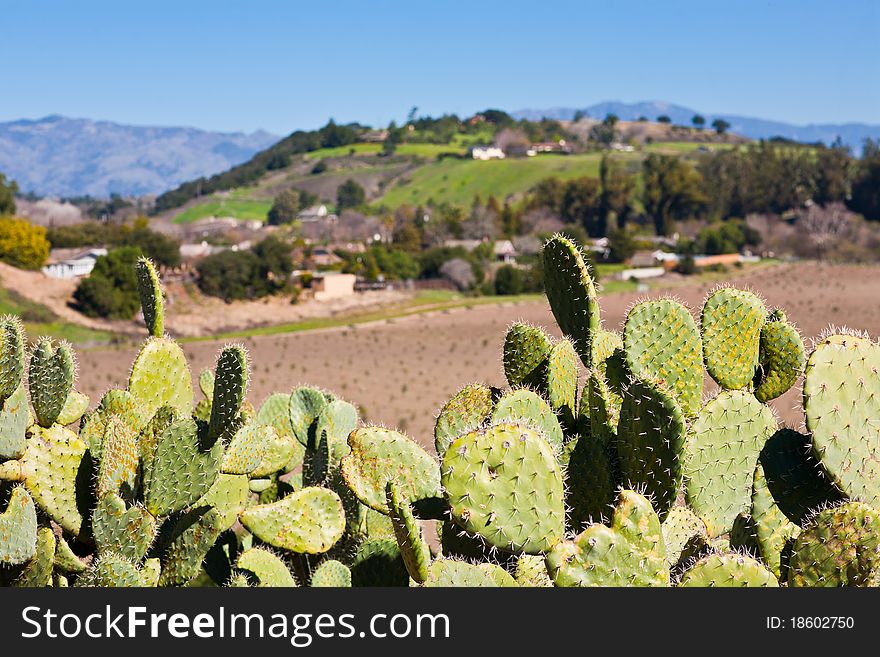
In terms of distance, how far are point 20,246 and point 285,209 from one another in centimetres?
6310

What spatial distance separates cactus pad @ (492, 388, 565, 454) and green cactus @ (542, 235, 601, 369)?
0.55 meters

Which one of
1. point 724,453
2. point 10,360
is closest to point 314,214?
point 10,360

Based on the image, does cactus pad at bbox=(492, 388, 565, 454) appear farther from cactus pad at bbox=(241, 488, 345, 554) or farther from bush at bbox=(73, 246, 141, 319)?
bush at bbox=(73, 246, 141, 319)

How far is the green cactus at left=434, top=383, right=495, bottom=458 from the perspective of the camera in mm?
3922

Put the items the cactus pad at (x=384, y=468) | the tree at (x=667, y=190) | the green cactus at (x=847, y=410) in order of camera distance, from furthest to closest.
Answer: the tree at (x=667, y=190) → the cactus pad at (x=384, y=468) → the green cactus at (x=847, y=410)

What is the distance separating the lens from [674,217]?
92.8m

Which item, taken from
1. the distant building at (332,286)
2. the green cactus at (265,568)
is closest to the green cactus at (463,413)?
the green cactus at (265,568)

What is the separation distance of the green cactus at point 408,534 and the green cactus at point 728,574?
687 mm

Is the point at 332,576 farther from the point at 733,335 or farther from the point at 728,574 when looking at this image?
the point at 733,335

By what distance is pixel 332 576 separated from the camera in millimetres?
3674

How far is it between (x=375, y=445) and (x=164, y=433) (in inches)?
30.6

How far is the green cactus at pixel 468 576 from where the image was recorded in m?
2.84

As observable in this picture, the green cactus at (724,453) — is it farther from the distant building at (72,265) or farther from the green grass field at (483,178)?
the green grass field at (483,178)

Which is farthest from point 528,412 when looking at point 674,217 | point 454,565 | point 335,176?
point 335,176
